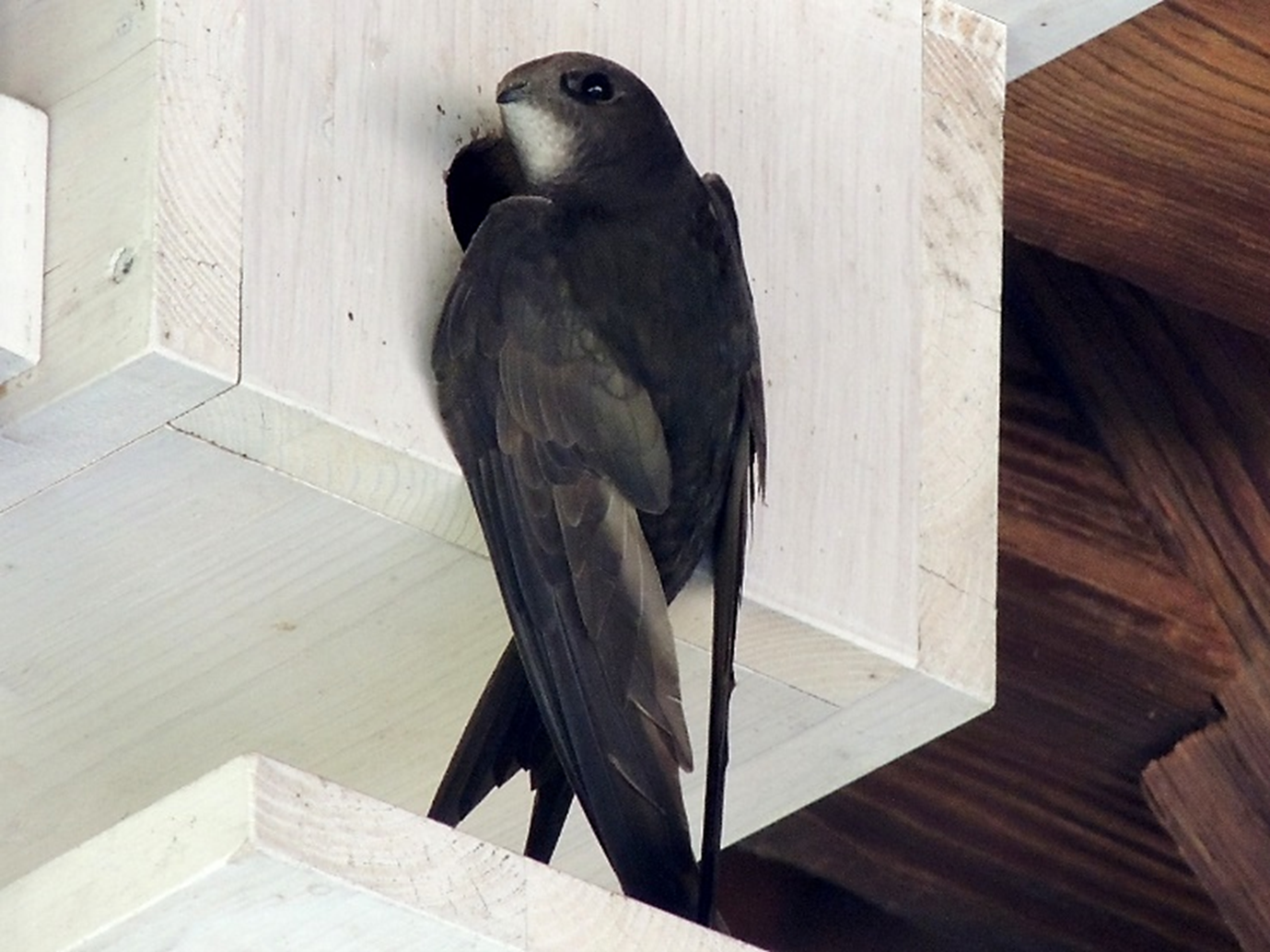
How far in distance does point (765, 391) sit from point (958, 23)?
1.18 feet

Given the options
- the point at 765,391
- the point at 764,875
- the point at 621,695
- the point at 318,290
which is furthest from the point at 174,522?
the point at 764,875

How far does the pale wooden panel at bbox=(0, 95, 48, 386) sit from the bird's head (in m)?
0.26

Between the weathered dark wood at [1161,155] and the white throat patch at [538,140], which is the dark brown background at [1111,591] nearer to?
the weathered dark wood at [1161,155]

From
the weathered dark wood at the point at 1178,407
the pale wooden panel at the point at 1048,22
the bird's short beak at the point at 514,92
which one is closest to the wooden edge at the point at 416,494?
the bird's short beak at the point at 514,92

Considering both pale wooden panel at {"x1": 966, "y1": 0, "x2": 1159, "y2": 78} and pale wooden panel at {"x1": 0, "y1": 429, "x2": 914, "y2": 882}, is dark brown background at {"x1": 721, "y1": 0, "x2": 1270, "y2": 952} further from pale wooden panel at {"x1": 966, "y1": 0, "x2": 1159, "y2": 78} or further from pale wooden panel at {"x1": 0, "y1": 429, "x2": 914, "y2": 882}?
pale wooden panel at {"x1": 0, "y1": 429, "x2": 914, "y2": 882}

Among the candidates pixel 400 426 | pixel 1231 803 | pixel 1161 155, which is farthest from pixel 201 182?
pixel 1231 803

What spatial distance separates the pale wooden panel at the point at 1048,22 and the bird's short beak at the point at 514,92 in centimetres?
42

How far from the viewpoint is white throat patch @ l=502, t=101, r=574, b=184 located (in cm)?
185

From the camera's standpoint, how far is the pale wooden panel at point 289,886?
1391 millimetres

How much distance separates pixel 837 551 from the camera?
1882mm

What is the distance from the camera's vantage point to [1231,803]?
6.73 feet

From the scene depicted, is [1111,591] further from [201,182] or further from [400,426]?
[201,182]

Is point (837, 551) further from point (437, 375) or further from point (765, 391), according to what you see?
point (437, 375)

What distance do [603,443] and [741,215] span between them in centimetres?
25
